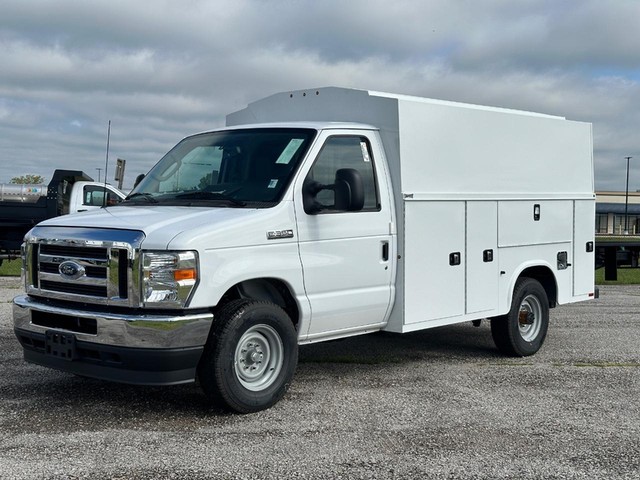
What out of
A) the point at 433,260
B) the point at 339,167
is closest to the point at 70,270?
the point at 339,167

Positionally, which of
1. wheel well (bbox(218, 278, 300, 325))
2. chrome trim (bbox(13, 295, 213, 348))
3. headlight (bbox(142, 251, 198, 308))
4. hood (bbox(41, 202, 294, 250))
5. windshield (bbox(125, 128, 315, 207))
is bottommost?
chrome trim (bbox(13, 295, 213, 348))

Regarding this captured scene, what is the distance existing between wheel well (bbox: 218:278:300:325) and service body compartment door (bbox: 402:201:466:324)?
1.22 metres

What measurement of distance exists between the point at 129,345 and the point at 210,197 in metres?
1.53

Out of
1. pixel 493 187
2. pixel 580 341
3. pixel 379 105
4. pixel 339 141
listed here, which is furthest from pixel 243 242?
pixel 580 341

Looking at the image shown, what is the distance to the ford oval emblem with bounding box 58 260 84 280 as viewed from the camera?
6.04 metres

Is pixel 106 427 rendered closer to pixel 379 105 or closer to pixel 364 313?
pixel 364 313

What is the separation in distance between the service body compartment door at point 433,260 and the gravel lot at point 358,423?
2.23 feet

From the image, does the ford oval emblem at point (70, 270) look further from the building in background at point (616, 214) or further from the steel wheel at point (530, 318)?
the building in background at point (616, 214)

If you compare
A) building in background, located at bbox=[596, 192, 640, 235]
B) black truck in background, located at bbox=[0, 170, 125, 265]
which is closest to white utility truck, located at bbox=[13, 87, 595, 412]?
black truck in background, located at bbox=[0, 170, 125, 265]

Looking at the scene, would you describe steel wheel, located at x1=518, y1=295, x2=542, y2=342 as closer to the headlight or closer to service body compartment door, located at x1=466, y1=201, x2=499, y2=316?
service body compartment door, located at x1=466, y1=201, x2=499, y2=316

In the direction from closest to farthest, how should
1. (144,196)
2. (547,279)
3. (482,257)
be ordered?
(144,196) → (482,257) → (547,279)

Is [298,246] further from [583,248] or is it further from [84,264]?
[583,248]

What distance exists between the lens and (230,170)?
702 cm

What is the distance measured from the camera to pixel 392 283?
7383 mm
